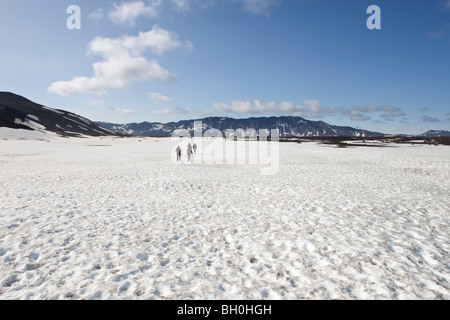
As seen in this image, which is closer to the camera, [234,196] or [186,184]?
[234,196]

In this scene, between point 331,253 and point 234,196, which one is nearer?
point 331,253

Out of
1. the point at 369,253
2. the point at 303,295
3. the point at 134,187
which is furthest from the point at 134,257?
the point at 134,187

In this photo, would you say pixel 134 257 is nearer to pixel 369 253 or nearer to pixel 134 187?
pixel 369 253

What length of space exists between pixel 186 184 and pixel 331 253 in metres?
11.3

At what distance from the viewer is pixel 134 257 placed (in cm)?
621

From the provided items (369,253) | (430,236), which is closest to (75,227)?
(369,253)

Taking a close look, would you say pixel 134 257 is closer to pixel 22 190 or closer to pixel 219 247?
pixel 219 247

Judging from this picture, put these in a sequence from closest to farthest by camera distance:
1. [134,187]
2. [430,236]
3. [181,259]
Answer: [181,259]
[430,236]
[134,187]

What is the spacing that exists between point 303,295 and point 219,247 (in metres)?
2.79

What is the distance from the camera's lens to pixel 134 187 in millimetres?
14812
